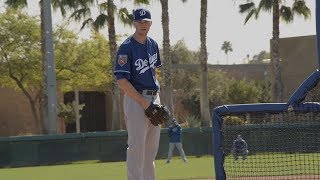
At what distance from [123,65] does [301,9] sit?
3076cm

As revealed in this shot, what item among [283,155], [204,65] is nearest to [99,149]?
[204,65]

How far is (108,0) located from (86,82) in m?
9.97

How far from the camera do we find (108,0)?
1305 inches

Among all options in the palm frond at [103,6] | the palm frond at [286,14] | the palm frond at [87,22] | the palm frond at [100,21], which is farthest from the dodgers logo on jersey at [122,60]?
the palm frond at [286,14]

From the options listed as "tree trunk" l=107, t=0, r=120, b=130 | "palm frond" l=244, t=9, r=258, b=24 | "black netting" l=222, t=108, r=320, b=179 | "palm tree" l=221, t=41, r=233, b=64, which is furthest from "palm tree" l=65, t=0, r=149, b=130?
"palm tree" l=221, t=41, r=233, b=64

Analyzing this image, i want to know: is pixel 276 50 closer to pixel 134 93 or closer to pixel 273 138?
pixel 273 138

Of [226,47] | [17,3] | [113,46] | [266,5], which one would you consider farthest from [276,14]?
[226,47]

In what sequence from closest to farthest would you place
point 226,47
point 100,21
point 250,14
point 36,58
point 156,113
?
point 156,113 → point 100,21 → point 250,14 → point 36,58 → point 226,47

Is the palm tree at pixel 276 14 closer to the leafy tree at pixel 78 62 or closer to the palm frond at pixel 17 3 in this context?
the leafy tree at pixel 78 62

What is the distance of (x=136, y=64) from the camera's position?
22.6 ft

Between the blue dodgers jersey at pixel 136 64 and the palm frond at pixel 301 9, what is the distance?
30.4 metres

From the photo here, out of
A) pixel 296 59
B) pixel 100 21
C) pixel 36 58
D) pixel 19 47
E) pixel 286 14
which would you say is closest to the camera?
pixel 100 21

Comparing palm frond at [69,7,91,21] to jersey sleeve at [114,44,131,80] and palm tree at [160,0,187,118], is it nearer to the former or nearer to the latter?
palm tree at [160,0,187,118]

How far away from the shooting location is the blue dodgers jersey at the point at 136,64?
684cm
